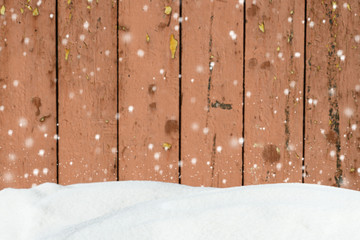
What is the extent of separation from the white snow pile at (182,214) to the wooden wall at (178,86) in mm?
485

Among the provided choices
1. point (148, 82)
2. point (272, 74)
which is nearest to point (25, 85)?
point (148, 82)

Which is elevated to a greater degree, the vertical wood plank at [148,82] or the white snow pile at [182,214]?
the vertical wood plank at [148,82]

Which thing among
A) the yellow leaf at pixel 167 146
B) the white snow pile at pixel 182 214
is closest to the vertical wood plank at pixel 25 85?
the yellow leaf at pixel 167 146

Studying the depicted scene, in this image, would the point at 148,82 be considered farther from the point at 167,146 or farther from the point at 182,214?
the point at 182,214

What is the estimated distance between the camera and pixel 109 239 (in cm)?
40

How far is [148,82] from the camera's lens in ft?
3.46

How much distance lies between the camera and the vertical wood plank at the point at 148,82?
106cm

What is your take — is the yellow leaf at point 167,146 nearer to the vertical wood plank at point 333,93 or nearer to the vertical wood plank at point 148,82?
the vertical wood plank at point 148,82

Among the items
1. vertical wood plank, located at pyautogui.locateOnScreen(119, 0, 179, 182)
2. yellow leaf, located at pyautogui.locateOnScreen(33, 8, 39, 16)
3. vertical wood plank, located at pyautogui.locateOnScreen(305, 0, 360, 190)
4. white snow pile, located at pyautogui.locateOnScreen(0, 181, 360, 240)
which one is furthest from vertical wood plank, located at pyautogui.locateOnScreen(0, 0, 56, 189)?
vertical wood plank, located at pyautogui.locateOnScreen(305, 0, 360, 190)

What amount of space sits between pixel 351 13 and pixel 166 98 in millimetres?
562

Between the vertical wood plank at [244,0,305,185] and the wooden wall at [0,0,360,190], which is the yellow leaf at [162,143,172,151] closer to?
the wooden wall at [0,0,360,190]

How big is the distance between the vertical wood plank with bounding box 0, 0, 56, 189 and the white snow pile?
0.51 m

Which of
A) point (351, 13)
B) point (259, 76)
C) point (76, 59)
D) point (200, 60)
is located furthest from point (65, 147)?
point (351, 13)

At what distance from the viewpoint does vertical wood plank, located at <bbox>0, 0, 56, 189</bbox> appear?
1049 mm
